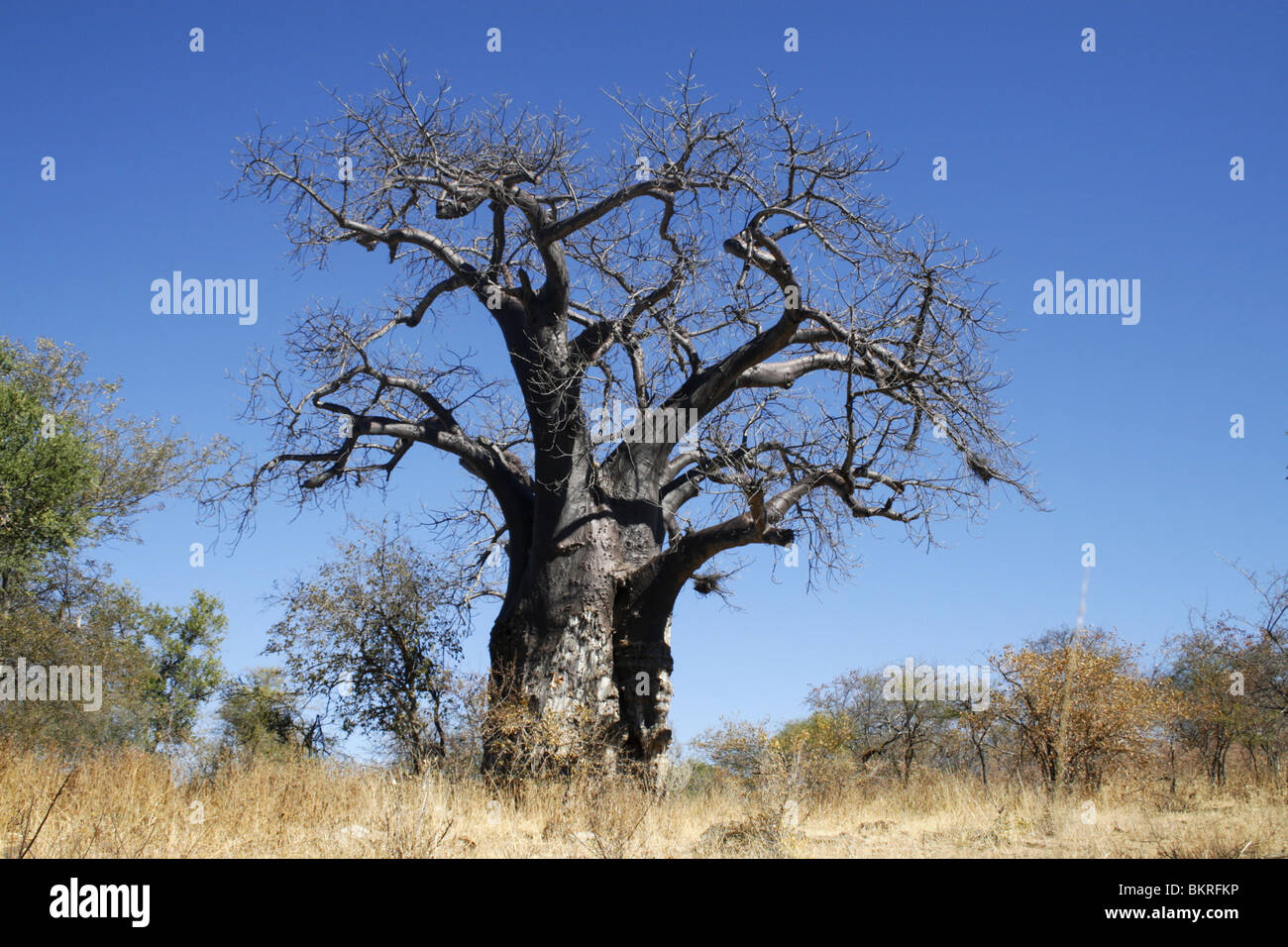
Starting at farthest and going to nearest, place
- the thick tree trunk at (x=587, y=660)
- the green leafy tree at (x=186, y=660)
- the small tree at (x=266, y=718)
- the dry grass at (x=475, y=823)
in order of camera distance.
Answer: the green leafy tree at (x=186, y=660) → the small tree at (x=266, y=718) → the thick tree trunk at (x=587, y=660) → the dry grass at (x=475, y=823)

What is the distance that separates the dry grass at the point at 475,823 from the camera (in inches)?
197

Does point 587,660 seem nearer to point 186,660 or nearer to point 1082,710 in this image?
point 1082,710

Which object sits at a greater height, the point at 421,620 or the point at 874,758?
the point at 421,620

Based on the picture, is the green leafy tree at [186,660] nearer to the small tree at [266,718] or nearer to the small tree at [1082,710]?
the small tree at [266,718]

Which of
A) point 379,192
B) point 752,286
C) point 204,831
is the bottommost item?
point 204,831

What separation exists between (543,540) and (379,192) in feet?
11.8

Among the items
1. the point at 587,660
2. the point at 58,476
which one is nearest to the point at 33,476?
the point at 58,476

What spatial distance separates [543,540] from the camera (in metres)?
8.94

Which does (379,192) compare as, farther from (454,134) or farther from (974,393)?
(974,393)

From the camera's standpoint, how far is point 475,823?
6203 millimetres

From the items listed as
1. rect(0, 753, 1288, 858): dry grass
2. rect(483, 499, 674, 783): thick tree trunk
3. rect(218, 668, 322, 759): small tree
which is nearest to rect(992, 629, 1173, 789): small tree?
rect(0, 753, 1288, 858): dry grass

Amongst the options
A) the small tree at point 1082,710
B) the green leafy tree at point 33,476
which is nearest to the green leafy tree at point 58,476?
the green leafy tree at point 33,476
